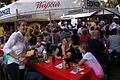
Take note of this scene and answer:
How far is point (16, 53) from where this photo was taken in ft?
24.2

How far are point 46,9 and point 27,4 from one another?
0.60 metres

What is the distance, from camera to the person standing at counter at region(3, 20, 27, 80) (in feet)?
23.9

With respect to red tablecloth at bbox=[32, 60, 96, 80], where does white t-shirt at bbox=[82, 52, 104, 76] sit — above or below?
above

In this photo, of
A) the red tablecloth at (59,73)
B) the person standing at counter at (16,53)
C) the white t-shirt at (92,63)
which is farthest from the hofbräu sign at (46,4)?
the white t-shirt at (92,63)

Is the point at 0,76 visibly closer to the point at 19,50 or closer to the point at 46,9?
the point at 19,50

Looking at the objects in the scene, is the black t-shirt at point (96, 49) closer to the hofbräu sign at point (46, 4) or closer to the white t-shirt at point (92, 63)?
the hofbräu sign at point (46, 4)

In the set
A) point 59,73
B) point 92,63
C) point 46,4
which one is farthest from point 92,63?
point 46,4

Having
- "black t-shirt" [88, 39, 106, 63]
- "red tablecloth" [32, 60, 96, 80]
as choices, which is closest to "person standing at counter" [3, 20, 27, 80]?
"red tablecloth" [32, 60, 96, 80]

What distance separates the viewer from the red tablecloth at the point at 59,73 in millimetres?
6793

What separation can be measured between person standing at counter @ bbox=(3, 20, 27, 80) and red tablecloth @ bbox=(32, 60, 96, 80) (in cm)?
56

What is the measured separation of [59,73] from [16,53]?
1034 millimetres

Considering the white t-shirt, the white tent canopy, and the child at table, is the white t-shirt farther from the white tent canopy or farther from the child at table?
the white tent canopy

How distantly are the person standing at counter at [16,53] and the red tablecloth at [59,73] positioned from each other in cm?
56

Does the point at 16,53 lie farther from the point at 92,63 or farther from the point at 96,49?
the point at 96,49
